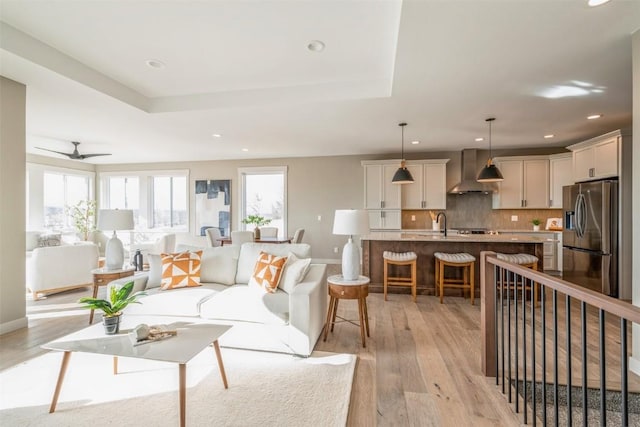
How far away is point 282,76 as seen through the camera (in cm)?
330

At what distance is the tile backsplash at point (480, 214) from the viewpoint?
620 centimetres

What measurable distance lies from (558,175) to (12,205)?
8.30 m

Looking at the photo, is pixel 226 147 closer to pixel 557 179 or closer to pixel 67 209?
pixel 67 209

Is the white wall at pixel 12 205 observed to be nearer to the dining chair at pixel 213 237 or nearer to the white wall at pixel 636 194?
the dining chair at pixel 213 237

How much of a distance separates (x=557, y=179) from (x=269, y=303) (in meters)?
6.13

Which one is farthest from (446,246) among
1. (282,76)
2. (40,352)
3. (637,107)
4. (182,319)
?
(40,352)

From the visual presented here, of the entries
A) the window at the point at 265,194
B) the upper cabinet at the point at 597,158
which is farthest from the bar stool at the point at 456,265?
the window at the point at 265,194

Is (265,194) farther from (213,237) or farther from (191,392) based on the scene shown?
(191,392)

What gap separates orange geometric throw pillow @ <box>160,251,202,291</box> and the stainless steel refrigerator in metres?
5.23

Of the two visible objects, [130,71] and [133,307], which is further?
[130,71]

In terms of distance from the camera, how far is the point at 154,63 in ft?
9.91

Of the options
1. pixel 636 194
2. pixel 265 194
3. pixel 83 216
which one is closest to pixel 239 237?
pixel 265 194

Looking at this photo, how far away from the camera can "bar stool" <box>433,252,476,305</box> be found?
393 cm

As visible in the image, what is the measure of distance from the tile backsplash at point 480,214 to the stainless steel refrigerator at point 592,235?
1445mm
